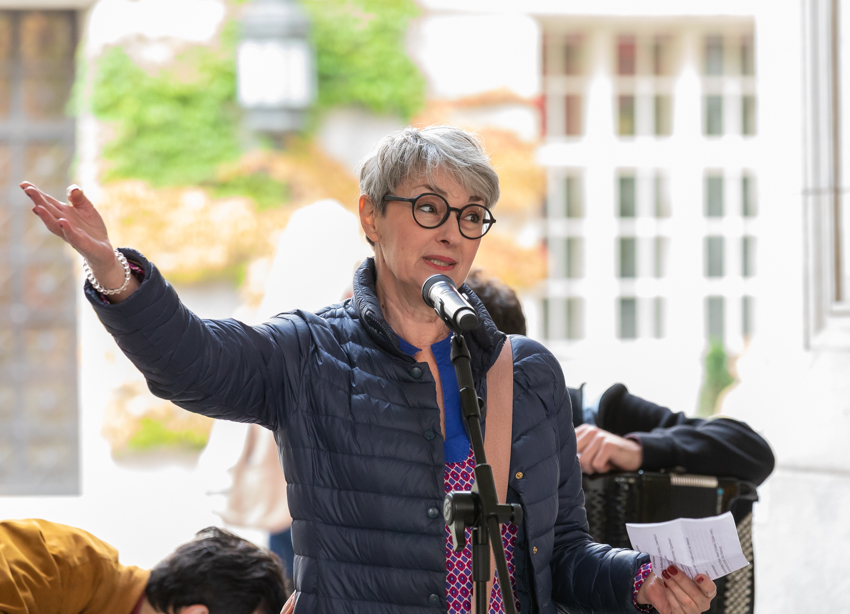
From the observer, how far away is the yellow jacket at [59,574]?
2.48 metres

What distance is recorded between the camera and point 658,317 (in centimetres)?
1016

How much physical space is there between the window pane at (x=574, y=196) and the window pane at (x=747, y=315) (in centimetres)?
203

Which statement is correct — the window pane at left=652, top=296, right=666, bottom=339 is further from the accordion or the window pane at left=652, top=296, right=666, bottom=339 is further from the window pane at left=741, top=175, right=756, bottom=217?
the accordion

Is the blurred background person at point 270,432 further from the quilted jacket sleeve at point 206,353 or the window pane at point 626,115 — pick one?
the window pane at point 626,115

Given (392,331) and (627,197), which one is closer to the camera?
(392,331)

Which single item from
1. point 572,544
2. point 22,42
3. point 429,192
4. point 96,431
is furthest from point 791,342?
point 22,42

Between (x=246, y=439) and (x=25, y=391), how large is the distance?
6508 millimetres

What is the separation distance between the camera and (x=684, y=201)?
1022 cm

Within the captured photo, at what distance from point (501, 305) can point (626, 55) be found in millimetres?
8075

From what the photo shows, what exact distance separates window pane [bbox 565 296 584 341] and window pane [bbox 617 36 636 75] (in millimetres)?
2556

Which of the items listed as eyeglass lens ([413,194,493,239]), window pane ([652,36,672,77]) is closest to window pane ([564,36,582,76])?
window pane ([652,36,672,77])

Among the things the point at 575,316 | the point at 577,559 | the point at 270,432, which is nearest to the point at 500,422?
the point at 577,559

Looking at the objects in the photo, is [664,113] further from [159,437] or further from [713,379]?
[159,437]

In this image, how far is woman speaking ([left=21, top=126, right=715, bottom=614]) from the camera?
1.73 m
